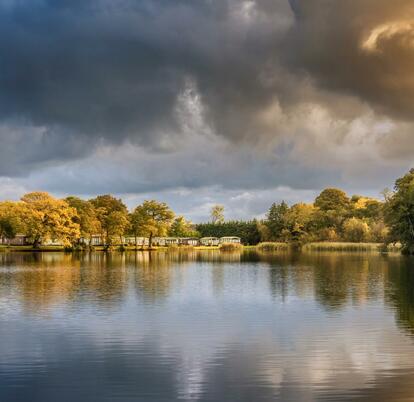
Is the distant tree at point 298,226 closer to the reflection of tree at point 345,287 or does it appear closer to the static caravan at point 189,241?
the static caravan at point 189,241

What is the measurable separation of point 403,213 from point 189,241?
8196 cm

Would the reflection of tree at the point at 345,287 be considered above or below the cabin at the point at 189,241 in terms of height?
below

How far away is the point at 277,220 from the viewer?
13225 centimetres

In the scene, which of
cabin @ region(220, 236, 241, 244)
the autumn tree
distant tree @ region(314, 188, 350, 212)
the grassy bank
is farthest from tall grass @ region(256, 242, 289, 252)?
the autumn tree

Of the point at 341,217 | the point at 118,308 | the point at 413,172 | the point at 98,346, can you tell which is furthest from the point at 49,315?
the point at 341,217

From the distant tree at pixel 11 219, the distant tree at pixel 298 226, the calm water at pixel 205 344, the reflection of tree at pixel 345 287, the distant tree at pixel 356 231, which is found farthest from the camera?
the distant tree at pixel 298 226

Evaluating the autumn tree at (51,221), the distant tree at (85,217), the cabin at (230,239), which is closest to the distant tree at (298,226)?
the cabin at (230,239)

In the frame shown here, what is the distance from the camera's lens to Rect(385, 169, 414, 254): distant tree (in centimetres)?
7238

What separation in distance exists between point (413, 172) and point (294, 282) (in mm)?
47608

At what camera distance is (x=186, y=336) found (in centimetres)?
1894

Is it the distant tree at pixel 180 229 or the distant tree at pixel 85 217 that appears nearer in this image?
the distant tree at pixel 85 217

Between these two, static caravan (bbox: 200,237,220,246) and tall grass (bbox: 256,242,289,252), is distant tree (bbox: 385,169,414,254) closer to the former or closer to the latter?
tall grass (bbox: 256,242,289,252)

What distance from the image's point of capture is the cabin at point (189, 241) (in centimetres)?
14526

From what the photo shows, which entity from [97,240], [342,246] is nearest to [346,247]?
[342,246]
